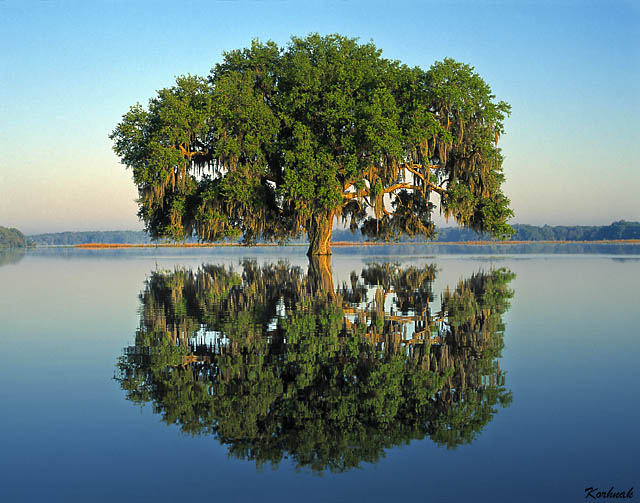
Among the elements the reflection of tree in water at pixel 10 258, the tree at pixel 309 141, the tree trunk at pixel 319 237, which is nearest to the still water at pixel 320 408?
the tree at pixel 309 141

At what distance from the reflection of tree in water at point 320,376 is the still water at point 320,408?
0.09 ft

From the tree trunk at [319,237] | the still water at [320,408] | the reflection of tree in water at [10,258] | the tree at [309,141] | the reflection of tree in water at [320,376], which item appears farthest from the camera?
the reflection of tree in water at [10,258]

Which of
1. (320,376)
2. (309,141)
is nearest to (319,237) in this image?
(309,141)

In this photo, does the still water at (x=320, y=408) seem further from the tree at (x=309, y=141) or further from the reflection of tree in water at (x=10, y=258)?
the reflection of tree in water at (x=10, y=258)

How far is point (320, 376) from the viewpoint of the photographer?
678 cm

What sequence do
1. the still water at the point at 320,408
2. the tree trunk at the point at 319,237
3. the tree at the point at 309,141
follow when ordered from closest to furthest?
the still water at the point at 320,408
the tree at the point at 309,141
the tree trunk at the point at 319,237

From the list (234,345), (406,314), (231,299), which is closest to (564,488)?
(234,345)

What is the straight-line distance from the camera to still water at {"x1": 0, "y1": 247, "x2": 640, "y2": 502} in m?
4.07

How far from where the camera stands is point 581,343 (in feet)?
30.6

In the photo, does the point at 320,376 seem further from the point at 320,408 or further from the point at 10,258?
the point at 10,258

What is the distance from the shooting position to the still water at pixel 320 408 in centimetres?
407

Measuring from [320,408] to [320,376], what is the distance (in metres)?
1.22

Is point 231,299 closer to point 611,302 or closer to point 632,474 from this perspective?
point 611,302

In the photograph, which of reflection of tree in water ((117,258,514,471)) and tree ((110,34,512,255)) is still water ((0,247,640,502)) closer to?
reflection of tree in water ((117,258,514,471))
